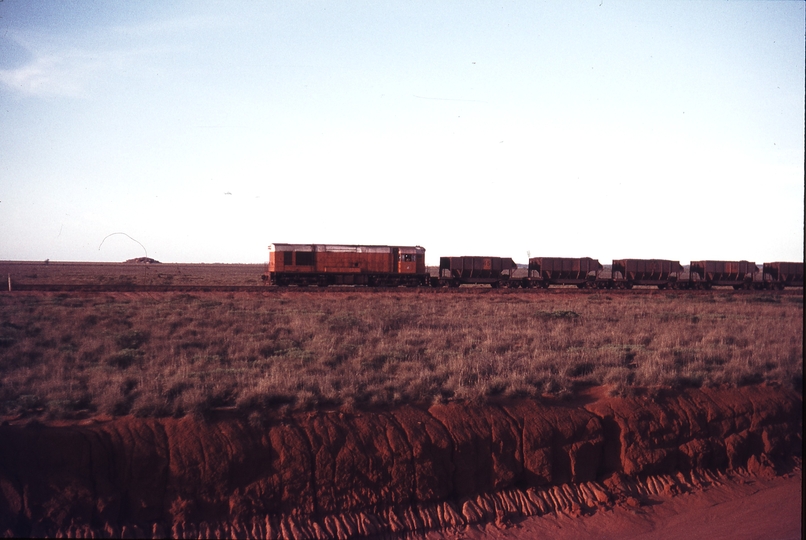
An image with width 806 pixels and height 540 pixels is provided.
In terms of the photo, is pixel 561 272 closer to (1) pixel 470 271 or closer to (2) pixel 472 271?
(2) pixel 472 271

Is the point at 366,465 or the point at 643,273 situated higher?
the point at 643,273

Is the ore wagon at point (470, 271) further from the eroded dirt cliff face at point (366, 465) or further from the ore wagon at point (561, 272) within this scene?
the eroded dirt cliff face at point (366, 465)

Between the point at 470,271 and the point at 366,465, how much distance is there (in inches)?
1381

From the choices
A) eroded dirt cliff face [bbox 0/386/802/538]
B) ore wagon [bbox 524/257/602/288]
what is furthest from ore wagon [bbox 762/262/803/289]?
eroded dirt cliff face [bbox 0/386/802/538]

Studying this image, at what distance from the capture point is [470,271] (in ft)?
139

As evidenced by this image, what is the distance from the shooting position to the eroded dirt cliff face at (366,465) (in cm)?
687

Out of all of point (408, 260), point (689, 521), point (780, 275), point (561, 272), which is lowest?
point (689, 521)

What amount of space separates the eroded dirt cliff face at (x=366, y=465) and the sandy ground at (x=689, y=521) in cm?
25

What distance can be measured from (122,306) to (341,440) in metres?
19.2

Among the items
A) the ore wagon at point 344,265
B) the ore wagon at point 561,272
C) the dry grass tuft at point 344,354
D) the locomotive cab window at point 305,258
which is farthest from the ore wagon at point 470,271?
the dry grass tuft at point 344,354

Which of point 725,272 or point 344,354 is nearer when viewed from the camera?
point 344,354

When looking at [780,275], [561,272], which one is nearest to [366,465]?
[561,272]

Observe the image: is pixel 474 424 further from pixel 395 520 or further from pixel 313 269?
pixel 313 269

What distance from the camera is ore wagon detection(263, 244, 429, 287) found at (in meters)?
40.1
